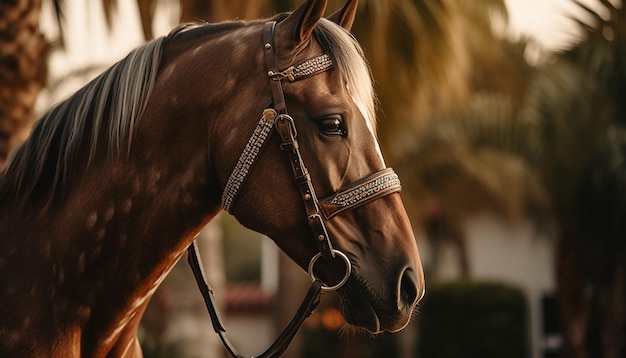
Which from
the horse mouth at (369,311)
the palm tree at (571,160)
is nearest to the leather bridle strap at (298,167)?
the horse mouth at (369,311)

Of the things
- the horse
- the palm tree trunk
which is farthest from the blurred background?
the horse

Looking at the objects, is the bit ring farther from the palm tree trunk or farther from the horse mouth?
the palm tree trunk

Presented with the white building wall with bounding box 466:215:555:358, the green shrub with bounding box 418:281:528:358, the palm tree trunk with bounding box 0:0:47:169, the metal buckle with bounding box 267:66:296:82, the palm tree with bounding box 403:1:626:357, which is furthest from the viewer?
the white building wall with bounding box 466:215:555:358

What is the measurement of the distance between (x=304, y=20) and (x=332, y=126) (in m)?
0.29

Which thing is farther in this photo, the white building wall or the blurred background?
the white building wall

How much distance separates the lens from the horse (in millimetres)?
2293

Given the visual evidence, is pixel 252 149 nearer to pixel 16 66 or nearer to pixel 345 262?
pixel 345 262

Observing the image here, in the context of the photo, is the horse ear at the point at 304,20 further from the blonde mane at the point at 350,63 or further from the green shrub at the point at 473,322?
the green shrub at the point at 473,322

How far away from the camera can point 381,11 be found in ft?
26.8

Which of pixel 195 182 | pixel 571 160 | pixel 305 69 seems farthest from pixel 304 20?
pixel 571 160

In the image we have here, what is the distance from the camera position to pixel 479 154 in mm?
13359

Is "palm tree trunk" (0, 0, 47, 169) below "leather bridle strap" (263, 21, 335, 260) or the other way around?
below

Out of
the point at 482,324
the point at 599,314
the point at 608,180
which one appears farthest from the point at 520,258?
the point at 608,180

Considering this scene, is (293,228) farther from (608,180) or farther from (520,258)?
(520,258)
